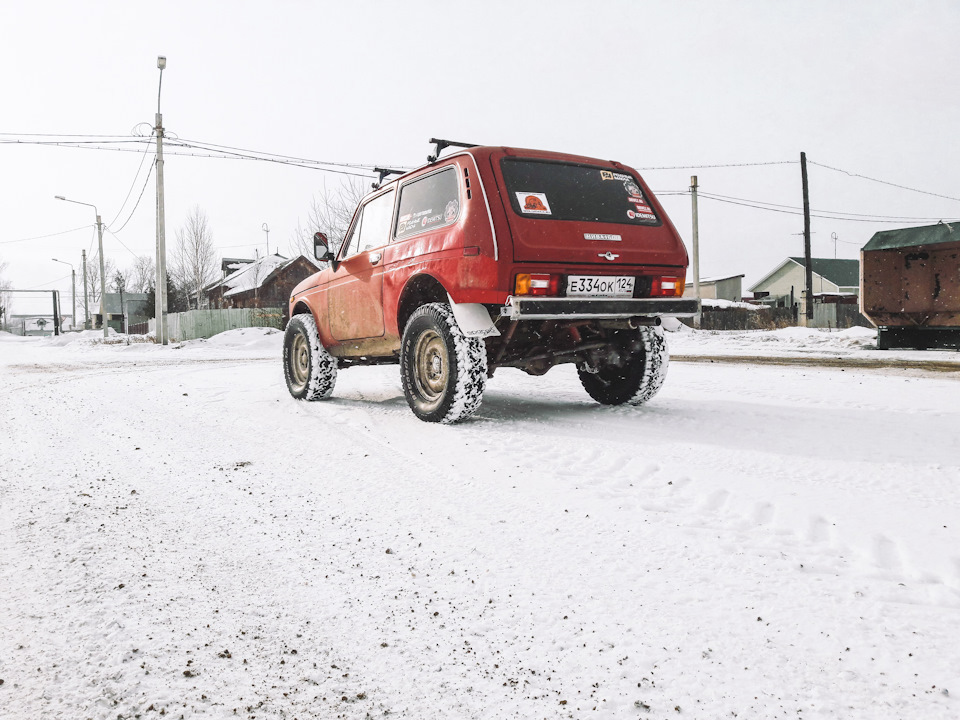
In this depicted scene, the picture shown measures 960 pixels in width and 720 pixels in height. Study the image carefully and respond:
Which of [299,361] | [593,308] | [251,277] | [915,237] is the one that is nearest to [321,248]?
[299,361]

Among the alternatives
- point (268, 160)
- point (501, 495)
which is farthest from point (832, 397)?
point (268, 160)

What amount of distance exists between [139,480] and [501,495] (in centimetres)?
207

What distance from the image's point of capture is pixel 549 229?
4855mm

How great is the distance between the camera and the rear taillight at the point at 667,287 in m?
5.30

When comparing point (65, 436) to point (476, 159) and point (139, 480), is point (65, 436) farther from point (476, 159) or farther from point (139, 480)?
point (476, 159)

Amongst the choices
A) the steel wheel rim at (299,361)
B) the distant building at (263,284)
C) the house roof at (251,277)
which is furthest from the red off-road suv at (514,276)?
the house roof at (251,277)

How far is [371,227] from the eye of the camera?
649cm

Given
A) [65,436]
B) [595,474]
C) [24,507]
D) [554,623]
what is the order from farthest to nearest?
[65,436]
[595,474]
[24,507]
[554,623]

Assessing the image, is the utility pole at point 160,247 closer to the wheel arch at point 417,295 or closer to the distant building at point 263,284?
the distant building at point 263,284

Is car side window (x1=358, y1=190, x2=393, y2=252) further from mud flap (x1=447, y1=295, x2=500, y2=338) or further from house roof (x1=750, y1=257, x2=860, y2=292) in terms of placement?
house roof (x1=750, y1=257, x2=860, y2=292)

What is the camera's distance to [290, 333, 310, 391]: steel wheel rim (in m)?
7.38

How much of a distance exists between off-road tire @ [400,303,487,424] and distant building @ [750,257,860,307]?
190 feet

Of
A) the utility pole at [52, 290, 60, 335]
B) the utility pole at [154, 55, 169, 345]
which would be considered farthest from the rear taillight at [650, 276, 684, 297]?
the utility pole at [52, 290, 60, 335]

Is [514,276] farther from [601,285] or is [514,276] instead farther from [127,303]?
[127,303]
